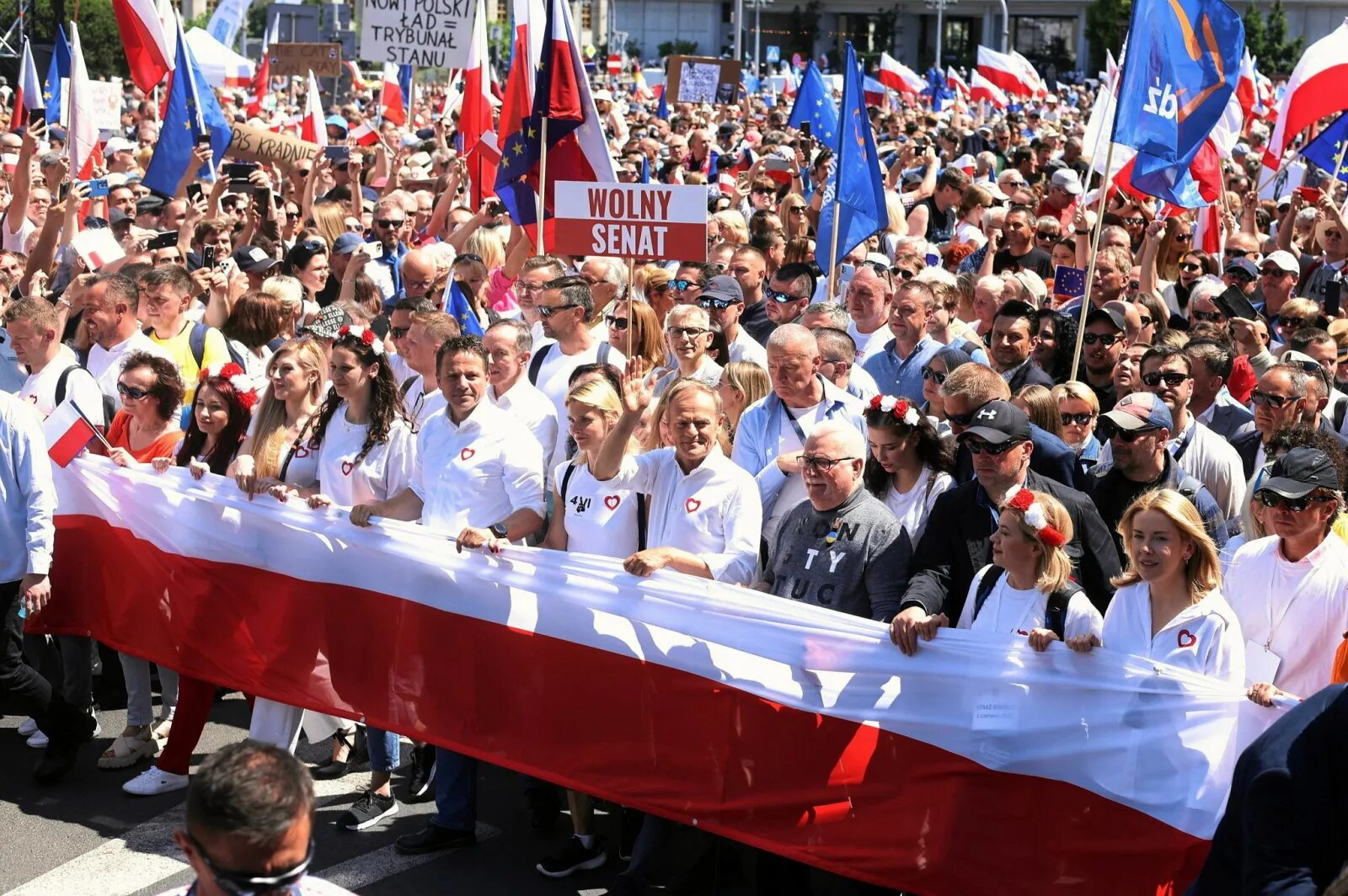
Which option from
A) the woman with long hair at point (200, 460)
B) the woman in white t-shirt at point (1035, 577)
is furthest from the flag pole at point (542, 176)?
Result: the woman in white t-shirt at point (1035, 577)

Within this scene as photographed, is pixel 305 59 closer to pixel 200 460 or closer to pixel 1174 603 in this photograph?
pixel 200 460

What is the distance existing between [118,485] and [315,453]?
0.91m

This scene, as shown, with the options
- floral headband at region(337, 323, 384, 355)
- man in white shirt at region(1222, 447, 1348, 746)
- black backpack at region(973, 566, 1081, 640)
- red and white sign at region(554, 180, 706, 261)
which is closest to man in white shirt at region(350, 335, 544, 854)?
floral headband at region(337, 323, 384, 355)

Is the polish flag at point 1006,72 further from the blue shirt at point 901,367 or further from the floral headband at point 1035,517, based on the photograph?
the floral headband at point 1035,517

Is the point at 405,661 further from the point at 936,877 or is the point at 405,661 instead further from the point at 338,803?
the point at 936,877

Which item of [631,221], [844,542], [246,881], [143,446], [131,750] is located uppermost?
[631,221]

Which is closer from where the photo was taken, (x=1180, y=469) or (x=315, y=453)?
(x=1180, y=469)

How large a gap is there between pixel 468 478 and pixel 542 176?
4.03 metres

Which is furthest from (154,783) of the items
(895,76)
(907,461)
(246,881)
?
(895,76)

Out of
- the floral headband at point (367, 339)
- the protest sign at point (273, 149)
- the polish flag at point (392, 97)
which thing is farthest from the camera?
the polish flag at point (392, 97)

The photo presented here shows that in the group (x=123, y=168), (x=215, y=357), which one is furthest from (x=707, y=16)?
(x=215, y=357)

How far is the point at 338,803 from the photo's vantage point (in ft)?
22.7

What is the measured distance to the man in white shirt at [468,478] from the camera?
6.45m

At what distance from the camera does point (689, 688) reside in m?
5.80
